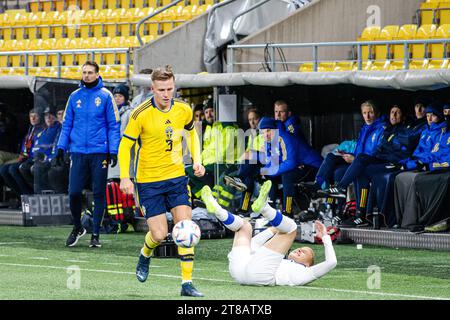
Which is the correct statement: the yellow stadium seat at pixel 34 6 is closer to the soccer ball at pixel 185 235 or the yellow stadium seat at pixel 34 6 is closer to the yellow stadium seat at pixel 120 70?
the yellow stadium seat at pixel 120 70

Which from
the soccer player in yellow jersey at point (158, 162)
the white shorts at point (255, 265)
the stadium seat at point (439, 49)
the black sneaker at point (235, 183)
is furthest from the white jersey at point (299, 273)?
the stadium seat at point (439, 49)

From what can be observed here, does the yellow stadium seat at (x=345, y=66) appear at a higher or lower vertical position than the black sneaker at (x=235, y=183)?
higher

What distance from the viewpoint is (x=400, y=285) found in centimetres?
1042

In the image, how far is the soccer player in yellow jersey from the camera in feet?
33.0

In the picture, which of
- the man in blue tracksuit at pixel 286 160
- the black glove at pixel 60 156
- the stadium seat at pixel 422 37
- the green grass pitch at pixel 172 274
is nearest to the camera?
the green grass pitch at pixel 172 274

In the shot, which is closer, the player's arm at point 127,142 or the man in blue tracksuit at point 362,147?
the player's arm at point 127,142

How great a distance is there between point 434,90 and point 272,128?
7.39 feet

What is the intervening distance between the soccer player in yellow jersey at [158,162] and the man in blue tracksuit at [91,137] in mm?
3998

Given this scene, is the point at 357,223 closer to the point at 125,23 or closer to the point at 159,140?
the point at 159,140

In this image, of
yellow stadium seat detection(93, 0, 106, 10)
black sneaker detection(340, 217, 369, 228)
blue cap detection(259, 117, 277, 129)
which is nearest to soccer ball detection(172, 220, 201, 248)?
black sneaker detection(340, 217, 369, 228)

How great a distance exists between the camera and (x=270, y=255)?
9.92m

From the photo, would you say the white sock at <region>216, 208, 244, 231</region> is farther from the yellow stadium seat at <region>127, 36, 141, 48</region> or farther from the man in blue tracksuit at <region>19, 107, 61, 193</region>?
the yellow stadium seat at <region>127, 36, 141, 48</region>

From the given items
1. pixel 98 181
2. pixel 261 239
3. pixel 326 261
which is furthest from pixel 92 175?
pixel 326 261

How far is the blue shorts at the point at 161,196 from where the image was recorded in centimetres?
1016
